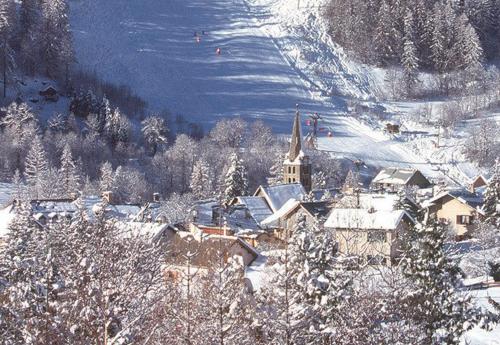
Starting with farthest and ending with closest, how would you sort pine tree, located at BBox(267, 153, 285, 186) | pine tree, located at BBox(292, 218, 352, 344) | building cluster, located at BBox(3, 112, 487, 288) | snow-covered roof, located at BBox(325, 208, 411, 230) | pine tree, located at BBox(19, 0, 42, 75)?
pine tree, located at BBox(19, 0, 42, 75), pine tree, located at BBox(267, 153, 285, 186), snow-covered roof, located at BBox(325, 208, 411, 230), building cluster, located at BBox(3, 112, 487, 288), pine tree, located at BBox(292, 218, 352, 344)

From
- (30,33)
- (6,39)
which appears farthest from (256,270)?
(30,33)

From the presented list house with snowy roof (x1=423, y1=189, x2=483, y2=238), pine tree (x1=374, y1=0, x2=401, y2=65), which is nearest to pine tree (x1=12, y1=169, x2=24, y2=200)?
house with snowy roof (x1=423, y1=189, x2=483, y2=238)

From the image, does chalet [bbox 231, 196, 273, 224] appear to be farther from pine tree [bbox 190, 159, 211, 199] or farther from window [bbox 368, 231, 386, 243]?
window [bbox 368, 231, 386, 243]

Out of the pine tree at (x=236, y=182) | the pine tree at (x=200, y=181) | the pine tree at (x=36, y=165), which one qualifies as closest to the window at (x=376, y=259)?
the pine tree at (x=236, y=182)

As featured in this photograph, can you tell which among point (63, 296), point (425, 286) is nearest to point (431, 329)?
point (425, 286)

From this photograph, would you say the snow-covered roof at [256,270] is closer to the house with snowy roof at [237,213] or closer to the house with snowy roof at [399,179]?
the house with snowy roof at [237,213]

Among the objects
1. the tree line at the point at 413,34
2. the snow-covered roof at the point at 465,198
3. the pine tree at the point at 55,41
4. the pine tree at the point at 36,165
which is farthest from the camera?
the tree line at the point at 413,34

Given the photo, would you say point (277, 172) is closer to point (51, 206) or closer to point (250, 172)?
point (250, 172)
